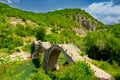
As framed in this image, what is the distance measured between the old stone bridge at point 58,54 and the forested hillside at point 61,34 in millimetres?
1759

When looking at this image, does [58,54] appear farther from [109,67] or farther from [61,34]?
[61,34]

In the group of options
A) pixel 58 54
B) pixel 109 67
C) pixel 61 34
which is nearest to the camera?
pixel 109 67

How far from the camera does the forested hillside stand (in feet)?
57.9

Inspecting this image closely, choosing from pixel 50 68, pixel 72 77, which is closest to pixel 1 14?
pixel 72 77

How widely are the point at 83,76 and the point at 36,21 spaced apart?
100 meters

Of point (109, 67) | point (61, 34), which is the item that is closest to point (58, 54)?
point (109, 67)

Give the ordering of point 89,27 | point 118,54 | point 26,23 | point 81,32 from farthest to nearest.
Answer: point 89,27 → point 81,32 → point 26,23 → point 118,54

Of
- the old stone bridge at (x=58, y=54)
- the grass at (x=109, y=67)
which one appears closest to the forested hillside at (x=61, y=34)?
the grass at (x=109, y=67)

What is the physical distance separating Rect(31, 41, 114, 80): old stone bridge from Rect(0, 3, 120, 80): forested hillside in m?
1.76

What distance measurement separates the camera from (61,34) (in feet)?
374

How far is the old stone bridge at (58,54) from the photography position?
32.1m

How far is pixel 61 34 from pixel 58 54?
5812 centimetres

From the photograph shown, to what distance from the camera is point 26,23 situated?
11769 centimetres

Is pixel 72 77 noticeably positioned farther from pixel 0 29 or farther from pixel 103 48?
pixel 103 48
